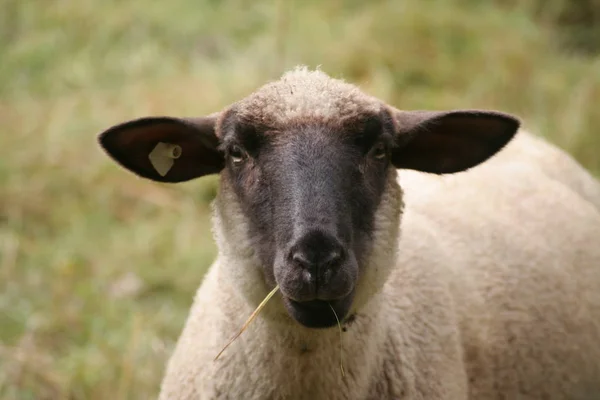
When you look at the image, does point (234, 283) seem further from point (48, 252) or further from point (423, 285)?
point (48, 252)

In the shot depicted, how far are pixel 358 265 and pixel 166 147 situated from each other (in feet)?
2.76

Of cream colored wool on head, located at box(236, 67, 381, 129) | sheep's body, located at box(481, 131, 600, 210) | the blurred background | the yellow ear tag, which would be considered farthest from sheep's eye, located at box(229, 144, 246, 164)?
sheep's body, located at box(481, 131, 600, 210)

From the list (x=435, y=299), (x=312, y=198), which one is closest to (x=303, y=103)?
(x=312, y=198)

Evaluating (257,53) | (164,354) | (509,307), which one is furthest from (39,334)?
(257,53)

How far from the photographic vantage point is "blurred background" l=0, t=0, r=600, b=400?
468 cm

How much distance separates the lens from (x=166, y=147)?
3.15 m

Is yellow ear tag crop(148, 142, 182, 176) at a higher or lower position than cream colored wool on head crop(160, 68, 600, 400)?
higher

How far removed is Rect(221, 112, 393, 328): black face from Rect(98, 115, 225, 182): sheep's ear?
12 cm

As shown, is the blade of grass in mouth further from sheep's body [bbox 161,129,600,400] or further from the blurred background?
the blurred background

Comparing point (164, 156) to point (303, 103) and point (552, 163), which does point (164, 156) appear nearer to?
point (303, 103)

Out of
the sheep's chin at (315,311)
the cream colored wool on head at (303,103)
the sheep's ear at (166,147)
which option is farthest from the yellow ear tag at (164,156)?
the sheep's chin at (315,311)

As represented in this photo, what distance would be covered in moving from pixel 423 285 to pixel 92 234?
2.82 meters

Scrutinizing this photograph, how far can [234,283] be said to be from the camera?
299cm

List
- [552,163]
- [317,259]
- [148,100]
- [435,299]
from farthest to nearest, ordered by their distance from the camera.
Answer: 1. [148,100]
2. [552,163]
3. [435,299]
4. [317,259]
